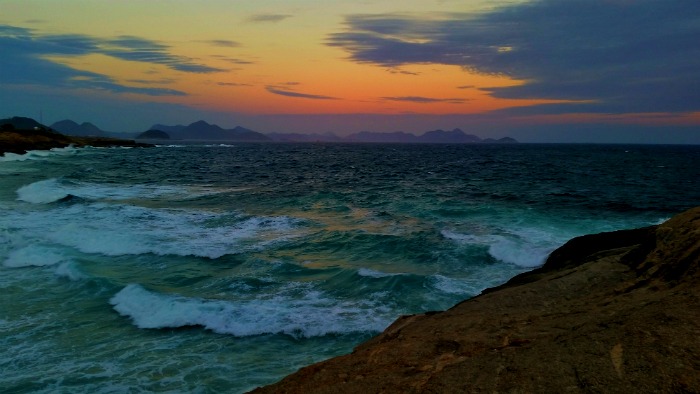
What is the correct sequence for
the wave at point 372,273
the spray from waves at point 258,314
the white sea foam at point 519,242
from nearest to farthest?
the spray from waves at point 258,314 → the wave at point 372,273 → the white sea foam at point 519,242

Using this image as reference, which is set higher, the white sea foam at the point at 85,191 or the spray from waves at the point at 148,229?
the white sea foam at the point at 85,191

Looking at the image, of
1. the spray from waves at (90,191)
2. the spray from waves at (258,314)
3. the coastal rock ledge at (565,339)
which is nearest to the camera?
the coastal rock ledge at (565,339)

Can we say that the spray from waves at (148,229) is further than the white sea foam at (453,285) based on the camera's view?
Yes

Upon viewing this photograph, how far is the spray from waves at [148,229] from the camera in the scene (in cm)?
2073

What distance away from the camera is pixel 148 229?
79.7ft

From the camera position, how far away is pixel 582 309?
600cm

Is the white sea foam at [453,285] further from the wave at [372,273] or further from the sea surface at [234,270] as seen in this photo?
the wave at [372,273]

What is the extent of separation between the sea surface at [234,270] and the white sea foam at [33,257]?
0.24 feet

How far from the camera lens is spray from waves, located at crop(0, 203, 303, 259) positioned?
20.7m

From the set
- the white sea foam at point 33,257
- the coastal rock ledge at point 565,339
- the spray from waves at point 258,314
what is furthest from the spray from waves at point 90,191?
the coastal rock ledge at point 565,339

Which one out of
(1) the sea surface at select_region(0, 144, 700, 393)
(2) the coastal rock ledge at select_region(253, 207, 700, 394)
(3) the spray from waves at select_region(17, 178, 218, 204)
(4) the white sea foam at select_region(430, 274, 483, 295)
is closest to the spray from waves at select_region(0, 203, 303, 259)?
(1) the sea surface at select_region(0, 144, 700, 393)

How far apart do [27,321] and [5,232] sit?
12700mm

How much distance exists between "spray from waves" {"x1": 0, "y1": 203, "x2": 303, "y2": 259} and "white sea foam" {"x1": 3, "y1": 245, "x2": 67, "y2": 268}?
52.4 inches

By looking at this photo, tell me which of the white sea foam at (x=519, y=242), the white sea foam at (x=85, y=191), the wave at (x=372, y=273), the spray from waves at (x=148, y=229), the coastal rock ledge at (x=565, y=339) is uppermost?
the coastal rock ledge at (x=565, y=339)
